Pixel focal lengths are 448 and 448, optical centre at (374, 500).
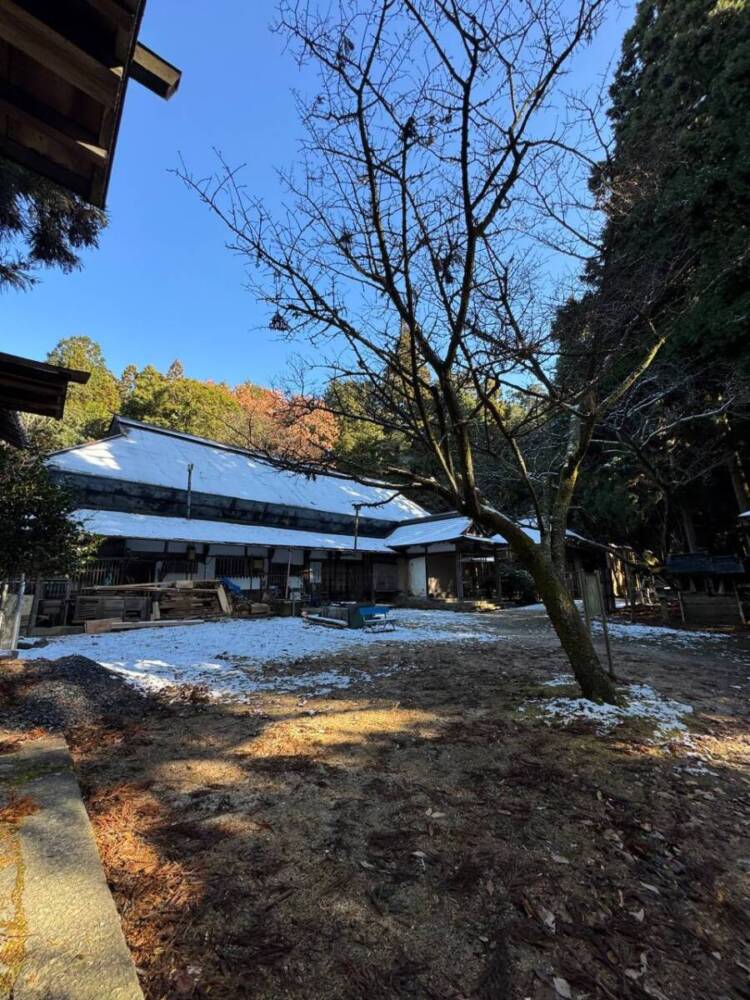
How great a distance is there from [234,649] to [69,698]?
391cm

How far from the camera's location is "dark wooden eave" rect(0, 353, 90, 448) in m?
3.03

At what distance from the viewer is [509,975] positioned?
5.46ft

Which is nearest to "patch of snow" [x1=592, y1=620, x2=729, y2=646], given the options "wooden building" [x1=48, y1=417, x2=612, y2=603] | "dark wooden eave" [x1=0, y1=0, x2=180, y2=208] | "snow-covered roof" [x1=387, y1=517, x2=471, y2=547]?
"wooden building" [x1=48, y1=417, x2=612, y2=603]

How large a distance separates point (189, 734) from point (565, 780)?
10.6ft

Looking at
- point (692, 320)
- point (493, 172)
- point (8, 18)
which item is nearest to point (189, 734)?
point (8, 18)

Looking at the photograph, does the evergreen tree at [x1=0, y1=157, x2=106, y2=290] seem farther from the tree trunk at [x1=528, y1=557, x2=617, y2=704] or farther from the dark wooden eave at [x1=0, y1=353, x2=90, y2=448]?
the tree trunk at [x1=528, y1=557, x2=617, y2=704]

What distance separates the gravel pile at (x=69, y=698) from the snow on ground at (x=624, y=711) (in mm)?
4305

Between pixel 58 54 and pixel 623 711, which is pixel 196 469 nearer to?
pixel 623 711

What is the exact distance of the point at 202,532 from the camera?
16.9m

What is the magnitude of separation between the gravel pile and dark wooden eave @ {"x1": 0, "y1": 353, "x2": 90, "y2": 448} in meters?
2.82

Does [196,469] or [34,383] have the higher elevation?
[196,469]

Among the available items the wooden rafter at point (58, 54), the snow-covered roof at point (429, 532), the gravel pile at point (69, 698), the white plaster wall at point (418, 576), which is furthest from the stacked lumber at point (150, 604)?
the wooden rafter at point (58, 54)

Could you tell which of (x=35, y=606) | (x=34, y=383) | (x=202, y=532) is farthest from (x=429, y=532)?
(x=34, y=383)

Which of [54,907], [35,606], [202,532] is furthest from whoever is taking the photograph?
[202,532]
